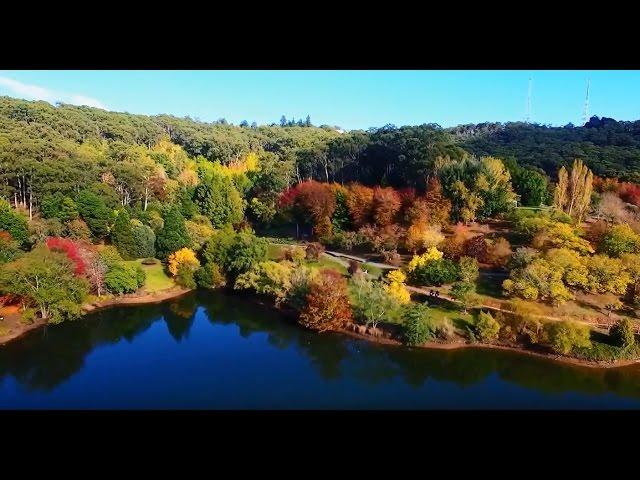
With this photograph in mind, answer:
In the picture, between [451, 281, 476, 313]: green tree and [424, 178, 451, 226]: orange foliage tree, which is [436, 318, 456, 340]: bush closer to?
[451, 281, 476, 313]: green tree

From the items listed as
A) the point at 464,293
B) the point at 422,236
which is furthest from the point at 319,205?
the point at 464,293

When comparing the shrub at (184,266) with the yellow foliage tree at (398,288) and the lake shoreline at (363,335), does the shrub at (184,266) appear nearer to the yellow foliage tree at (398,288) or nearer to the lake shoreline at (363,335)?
the lake shoreline at (363,335)

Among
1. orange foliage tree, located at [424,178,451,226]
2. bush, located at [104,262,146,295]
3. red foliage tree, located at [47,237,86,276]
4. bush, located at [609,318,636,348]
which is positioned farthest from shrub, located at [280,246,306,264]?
bush, located at [609,318,636,348]

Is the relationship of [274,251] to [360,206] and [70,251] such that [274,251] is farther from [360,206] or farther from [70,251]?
[70,251]

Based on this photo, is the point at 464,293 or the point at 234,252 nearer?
the point at 464,293
